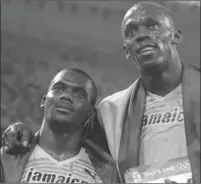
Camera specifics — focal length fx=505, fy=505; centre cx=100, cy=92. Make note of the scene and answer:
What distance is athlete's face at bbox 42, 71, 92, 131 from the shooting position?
164 centimetres

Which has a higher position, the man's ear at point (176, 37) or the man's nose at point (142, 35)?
the man's ear at point (176, 37)

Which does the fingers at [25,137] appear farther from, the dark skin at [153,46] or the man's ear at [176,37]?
the man's ear at [176,37]

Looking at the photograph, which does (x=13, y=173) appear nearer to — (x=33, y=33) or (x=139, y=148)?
(x=139, y=148)

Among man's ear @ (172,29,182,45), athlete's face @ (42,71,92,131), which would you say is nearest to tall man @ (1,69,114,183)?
athlete's face @ (42,71,92,131)

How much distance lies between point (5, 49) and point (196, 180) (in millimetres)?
5204

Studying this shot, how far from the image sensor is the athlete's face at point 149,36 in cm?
164

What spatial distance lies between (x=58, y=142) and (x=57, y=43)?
4.72m

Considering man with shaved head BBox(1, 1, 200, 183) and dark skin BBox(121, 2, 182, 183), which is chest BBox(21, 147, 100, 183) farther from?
dark skin BBox(121, 2, 182, 183)

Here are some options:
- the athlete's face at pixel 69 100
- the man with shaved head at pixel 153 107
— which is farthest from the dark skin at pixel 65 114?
the man with shaved head at pixel 153 107

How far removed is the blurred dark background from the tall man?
4.30 metres

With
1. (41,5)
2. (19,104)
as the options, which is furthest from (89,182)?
(41,5)

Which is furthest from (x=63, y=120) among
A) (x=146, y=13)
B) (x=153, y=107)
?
(x=146, y=13)

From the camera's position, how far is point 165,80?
1686 mm

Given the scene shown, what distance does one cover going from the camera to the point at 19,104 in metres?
6.10
